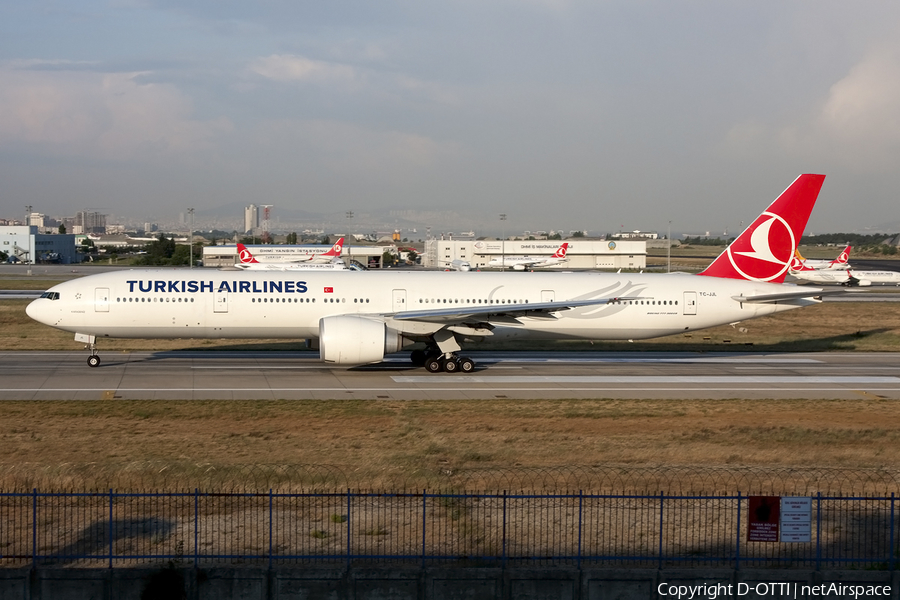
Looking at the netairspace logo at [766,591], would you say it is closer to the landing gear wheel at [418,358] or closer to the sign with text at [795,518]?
the sign with text at [795,518]

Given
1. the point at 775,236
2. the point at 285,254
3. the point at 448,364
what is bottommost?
the point at 448,364

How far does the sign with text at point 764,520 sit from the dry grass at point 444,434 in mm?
8691

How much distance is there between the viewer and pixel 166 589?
45.3ft

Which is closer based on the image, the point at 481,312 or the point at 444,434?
the point at 444,434

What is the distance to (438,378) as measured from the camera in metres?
35.8

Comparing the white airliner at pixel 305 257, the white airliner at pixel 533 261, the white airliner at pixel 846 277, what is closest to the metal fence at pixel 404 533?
the white airliner at pixel 846 277

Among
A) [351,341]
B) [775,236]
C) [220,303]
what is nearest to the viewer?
[351,341]

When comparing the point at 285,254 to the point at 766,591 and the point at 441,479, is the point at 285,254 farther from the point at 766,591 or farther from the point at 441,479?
the point at 766,591

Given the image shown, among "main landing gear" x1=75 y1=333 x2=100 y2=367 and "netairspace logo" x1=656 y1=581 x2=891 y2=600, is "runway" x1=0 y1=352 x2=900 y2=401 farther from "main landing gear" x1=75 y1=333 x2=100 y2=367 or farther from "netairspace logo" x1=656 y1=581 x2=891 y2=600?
"netairspace logo" x1=656 y1=581 x2=891 y2=600

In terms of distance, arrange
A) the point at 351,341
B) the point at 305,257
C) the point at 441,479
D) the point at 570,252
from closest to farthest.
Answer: the point at 441,479, the point at 351,341, the point at 305,257, the point at 570,252

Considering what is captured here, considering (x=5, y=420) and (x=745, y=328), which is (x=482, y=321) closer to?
(x=5, y=420)

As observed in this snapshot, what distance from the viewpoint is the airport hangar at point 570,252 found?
525ft

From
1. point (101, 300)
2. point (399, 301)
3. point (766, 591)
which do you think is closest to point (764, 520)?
point (766, 591)

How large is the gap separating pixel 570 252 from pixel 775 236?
121m
